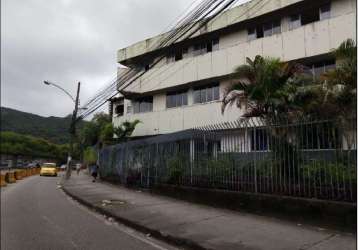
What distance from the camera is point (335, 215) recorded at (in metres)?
7.21

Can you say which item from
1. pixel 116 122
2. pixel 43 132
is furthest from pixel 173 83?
pixel 43 132

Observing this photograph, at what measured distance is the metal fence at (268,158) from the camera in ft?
24.7

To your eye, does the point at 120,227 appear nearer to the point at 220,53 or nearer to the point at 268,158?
the point at 268,158

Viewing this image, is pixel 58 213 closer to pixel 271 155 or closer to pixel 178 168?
pixel 178 168

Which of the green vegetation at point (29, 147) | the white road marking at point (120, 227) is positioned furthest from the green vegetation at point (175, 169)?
the green vegetation at point (29, 147)

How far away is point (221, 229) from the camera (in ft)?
24.8

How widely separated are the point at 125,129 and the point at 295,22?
12985mm

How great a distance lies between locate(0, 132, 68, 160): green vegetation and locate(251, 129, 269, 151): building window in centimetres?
5416

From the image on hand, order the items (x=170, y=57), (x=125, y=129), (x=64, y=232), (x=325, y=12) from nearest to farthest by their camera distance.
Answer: (x=64, y=232), (x=325, y=12), (x=170, y=57), (x=125, y=129)

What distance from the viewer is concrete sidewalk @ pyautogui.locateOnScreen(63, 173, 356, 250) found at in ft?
20.6

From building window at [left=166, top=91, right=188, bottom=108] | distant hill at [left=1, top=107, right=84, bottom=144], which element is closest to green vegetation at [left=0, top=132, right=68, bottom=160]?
distant hill at [left=1, top=107, right=84, bottom=144]

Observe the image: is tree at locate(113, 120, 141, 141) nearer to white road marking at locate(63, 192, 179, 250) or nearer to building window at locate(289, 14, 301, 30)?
building window at locate(289, 14, 301, 30)

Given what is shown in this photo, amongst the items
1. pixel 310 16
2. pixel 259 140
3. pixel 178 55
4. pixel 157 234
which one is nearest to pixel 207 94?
pixel 178 55

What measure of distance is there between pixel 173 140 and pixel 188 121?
331 inches
